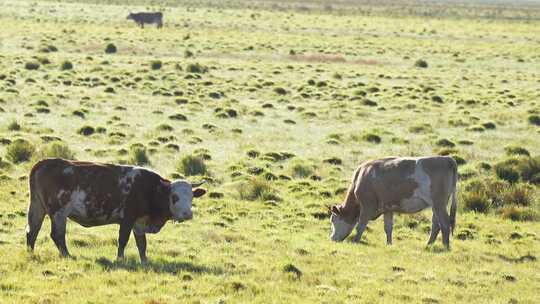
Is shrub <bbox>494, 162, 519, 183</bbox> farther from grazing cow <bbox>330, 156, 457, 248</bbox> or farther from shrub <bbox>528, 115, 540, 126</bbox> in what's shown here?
shrub <bbox>528, 115, 540, 126</bbox>

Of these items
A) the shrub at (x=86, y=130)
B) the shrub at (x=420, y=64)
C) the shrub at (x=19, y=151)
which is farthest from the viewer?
the shrub at (x=420, y=64)

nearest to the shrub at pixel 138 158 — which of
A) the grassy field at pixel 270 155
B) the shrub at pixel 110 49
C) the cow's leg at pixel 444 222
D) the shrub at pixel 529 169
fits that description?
the grassy field at pixel 270 155

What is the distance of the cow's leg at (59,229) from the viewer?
37.8 feet

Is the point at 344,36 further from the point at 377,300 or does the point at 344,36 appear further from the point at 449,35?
the point at 377,300

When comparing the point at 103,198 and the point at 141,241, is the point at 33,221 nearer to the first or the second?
the point at 103,198

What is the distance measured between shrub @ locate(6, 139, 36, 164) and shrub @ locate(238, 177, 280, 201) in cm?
569

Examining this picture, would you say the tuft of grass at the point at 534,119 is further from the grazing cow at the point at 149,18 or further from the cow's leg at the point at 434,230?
the grazing cow at the point at 149,18

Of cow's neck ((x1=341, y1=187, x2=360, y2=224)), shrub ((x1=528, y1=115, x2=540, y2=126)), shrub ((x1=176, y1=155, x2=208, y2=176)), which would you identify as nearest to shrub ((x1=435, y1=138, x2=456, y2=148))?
shrub ((x1=528, y1=115, x2=540, y2=126))

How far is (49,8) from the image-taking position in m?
103

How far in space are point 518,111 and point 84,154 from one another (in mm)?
17822

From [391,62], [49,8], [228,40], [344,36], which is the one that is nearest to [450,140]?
[391,62]

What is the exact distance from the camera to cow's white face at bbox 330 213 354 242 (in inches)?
571

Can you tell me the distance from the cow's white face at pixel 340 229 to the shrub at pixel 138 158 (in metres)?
7.32

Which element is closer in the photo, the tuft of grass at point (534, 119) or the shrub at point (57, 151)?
the shrub at point (57, 151)
